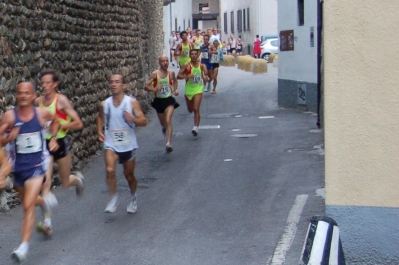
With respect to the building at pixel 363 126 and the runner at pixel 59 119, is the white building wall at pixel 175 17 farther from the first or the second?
→ the building at pixel 363 126

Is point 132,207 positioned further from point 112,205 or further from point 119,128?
point 119,128

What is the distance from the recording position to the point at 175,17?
1815 inches

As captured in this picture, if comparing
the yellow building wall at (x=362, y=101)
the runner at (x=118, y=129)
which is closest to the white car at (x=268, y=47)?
the runner at (x=118, y=129)

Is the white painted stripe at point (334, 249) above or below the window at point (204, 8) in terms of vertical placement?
below

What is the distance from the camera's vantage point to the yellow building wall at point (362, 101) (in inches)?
269

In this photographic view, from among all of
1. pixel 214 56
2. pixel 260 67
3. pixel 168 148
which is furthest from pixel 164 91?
pixel 260 67

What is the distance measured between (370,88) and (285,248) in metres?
1.82

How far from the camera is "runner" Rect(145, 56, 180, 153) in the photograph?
1359 centimetres

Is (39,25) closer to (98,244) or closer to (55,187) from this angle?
(55,187)

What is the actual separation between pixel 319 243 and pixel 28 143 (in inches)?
139

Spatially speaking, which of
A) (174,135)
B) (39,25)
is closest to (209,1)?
(174,135)

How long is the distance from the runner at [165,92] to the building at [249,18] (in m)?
42.2

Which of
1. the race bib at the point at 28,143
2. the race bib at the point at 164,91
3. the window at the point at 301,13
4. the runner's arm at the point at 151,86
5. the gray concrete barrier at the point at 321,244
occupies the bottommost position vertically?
the gray concrete barrier at the point at 321,244

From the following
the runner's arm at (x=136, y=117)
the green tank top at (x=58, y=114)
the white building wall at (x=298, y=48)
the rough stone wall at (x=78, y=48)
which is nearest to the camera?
the green tank top at (x=58, y=114)
